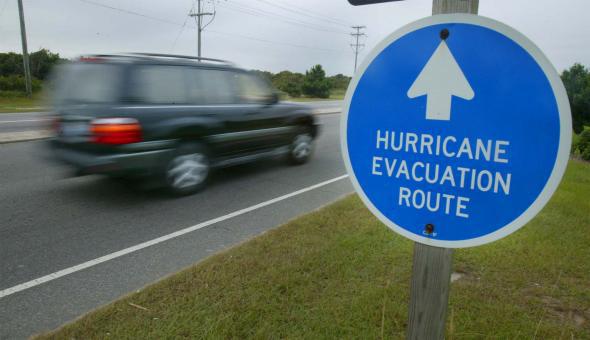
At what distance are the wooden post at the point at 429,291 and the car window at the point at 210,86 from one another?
5.01 meters

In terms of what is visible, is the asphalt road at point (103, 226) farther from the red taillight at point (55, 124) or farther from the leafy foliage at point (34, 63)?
the leafy foliage at point (34, 63)

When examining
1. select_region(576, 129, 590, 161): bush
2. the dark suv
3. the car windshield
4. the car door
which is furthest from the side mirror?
select_region(576, 129, 590, 161): bush

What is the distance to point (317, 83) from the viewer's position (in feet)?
157

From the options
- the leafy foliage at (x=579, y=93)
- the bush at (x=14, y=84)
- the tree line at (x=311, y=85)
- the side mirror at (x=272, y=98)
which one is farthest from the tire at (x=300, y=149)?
the tree line at (x=311, y=85)

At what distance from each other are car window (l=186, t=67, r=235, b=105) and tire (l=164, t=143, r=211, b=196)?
0.68 m

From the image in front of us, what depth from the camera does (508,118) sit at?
43.5 inches

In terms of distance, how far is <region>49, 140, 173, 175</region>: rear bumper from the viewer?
16.5ft

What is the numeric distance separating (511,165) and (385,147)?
349 millimetres

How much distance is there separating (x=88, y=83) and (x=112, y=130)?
0.86 m

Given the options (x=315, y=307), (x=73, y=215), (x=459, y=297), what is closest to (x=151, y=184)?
(x=73, y=215)

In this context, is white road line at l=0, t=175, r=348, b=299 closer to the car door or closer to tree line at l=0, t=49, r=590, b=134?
the car door

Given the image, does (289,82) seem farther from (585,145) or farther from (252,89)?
(252,89)

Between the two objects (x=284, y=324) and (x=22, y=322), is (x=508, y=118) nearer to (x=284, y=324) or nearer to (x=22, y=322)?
(x=284, y=324)

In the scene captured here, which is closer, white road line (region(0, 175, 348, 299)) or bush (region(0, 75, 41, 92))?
white road line (region(0, 175, 348, 299))
